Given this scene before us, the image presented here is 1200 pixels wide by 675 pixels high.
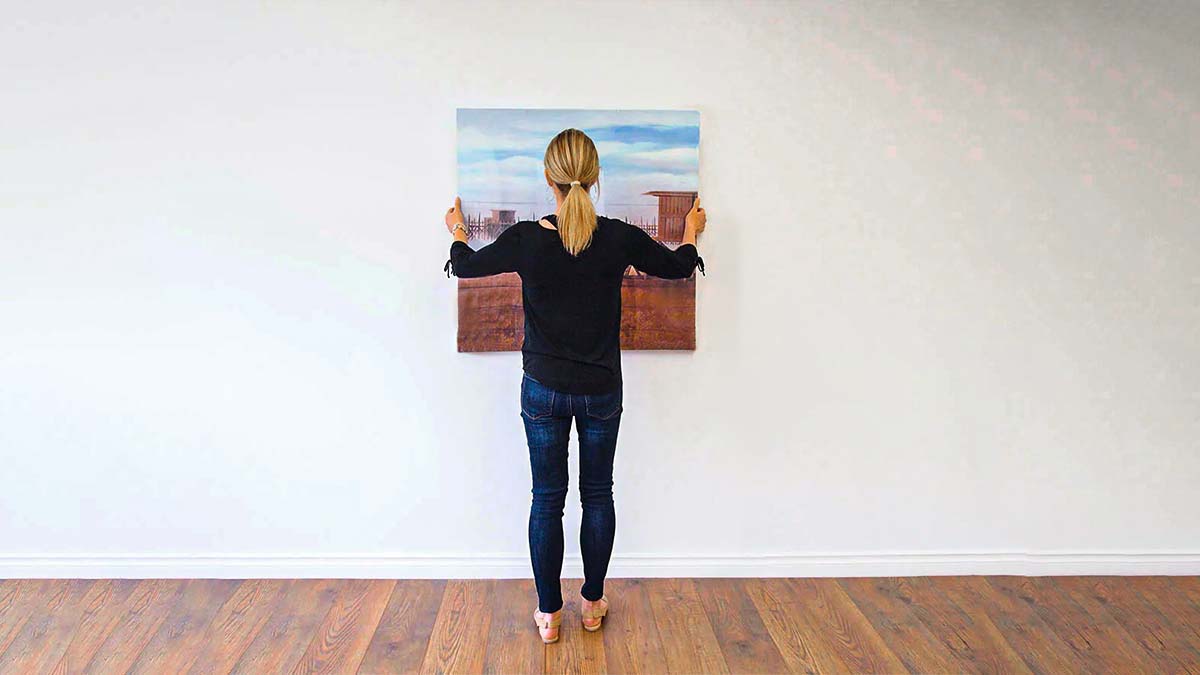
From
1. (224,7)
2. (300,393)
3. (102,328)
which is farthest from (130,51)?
(300,393)

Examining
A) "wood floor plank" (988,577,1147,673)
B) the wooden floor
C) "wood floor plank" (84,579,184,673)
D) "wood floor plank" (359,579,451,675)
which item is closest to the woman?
the wooden floor

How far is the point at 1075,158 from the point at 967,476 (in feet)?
3.62

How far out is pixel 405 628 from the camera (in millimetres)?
2707

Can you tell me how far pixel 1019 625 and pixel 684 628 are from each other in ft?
3.27

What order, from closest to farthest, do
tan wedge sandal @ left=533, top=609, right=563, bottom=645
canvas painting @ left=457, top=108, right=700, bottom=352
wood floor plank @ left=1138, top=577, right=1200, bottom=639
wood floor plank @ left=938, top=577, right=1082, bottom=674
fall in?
wood floor plank @ left=938, top=577, right=1082, bottom=674 → tan wedge sandal @ left=533, top=609, right=563, bottom=645 → wood floor plank @ left=1138, top=577, right=1200, bottom=639 → canvas painting @ left=457, top=108, right=700, bottom=352

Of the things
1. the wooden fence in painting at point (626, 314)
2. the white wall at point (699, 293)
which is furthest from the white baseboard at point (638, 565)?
the wooden fence in painting at point (626, 314)

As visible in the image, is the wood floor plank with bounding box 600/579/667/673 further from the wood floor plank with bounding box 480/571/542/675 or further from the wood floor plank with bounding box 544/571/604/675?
the wood floor plank with bounding box 480/571/542/675

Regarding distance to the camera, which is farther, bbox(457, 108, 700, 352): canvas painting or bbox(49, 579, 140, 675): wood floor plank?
bbox(457, 108, 700, 352): canvas painting

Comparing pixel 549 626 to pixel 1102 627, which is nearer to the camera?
pixel 549 626

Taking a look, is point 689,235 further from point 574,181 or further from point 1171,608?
point 1171,608

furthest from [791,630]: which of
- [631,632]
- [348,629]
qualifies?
[348,629]

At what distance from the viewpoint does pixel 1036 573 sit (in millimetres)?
3135

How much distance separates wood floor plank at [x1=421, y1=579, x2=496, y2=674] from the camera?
2498 mm

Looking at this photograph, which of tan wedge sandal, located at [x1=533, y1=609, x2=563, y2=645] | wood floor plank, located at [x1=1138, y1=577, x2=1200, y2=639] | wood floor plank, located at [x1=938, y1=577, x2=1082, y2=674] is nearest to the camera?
wood floor plank, located at [x1=938, y1=577, x2=1082, y2=674]
